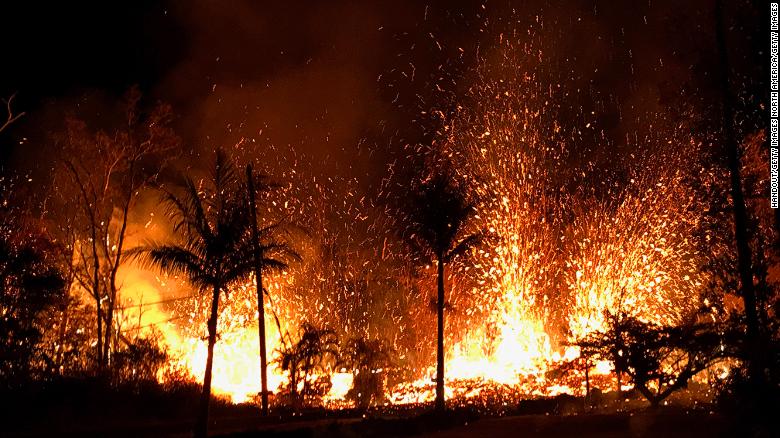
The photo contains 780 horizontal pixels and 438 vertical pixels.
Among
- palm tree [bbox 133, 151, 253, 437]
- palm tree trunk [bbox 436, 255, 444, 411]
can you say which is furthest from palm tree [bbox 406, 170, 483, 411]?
palm tree [bbox 133, 151, 253, 437]

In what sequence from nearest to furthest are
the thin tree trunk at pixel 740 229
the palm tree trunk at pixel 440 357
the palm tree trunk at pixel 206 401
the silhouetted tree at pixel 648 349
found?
the thin tree trunk at pixel 740 229 → the palm tree trunk at pixel 206 401 → the silhouetted tree at pixel 648 349 → the palm tree trunk at pixel 440 357

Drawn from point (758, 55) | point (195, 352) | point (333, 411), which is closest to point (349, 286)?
point (195, 352)

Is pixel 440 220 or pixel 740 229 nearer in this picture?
pixel 740 229

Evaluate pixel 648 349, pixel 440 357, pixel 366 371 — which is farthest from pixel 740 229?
pixel 366 371

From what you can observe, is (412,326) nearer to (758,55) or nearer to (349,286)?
(349,286)

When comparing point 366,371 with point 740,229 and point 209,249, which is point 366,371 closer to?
point 209,249

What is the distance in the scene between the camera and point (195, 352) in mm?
30062

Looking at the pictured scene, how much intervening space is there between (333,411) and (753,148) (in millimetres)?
12300

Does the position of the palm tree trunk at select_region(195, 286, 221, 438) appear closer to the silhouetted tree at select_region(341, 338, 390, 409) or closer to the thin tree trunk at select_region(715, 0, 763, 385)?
the thin tree trunk at select_region(715, 0, 763, 385)

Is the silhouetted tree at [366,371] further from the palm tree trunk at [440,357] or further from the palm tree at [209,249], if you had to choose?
the palm tree at [209,249]

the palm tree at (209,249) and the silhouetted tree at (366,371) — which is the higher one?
the palm tree at (209,249)

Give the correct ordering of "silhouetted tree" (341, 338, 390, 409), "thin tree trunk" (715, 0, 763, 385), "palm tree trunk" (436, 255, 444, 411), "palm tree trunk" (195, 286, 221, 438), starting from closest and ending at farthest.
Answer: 1. "thin tree trunk" (715, 0, 763, 385)
2. "palm tree trunk" (195, 286, 221, 438)
3. "palm tree trunk" (436, 255, 444, 411)
4. "silhouetted tree" (341, 338, 390, 409)

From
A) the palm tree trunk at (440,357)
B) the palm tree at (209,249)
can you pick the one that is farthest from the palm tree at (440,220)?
the palm tree at (209,249)

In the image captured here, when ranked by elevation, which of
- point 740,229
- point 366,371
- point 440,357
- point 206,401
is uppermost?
point 740,229
